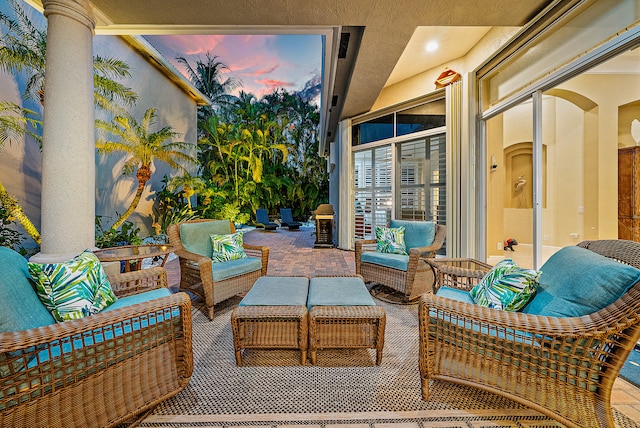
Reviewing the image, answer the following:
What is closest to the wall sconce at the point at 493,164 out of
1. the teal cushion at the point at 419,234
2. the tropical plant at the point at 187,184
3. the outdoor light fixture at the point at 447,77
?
the outdoor light fixture at the point at 447,77

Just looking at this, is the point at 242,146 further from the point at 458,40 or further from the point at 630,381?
the point at 630,381

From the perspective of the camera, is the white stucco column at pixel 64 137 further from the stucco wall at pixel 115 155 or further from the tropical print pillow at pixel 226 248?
the tropical print pillow at pixel 226 248

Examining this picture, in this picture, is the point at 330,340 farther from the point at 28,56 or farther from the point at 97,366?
the point at 28,56

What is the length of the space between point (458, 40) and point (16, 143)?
7.20 metres

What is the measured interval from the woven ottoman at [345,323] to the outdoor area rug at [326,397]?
17 centimetres

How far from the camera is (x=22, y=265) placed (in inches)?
58.1

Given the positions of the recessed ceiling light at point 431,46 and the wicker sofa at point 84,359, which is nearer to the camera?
the wicker sofa at point 84,359

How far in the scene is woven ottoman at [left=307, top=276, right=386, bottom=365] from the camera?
1.84 m

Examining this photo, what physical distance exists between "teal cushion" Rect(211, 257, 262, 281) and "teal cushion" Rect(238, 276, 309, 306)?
644 mm

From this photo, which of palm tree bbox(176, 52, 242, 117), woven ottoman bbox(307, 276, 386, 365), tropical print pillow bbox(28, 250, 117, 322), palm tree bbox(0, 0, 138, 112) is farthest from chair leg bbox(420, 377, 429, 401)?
palm tree bbox(176, 52, 242, 117)

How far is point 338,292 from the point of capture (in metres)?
2.12

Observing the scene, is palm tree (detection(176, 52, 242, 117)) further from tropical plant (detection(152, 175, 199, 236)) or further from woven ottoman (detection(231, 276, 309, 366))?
woven ottoman (detection(231, 276, 309, 366))

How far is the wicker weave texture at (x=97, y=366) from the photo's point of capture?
1.08m

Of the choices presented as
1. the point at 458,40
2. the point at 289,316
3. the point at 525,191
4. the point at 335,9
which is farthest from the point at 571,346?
the point at 525,191
